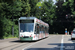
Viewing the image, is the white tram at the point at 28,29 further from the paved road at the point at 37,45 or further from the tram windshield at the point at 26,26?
the paved road at the point at 37,45

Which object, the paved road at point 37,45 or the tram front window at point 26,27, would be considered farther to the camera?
the tram front window at point 26,27

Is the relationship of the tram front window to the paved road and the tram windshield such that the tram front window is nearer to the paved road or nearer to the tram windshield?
the tram windshield

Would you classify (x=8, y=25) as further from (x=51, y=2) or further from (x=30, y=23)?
(x=51, y=2)

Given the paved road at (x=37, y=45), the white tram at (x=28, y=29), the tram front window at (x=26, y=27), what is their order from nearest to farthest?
the paved road at (x=37, y=45) < the white tram at (x=28, y=29) < the tram front window at (x=26, y=27)

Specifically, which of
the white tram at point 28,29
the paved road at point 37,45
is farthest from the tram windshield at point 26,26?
the paved road at point 37,45

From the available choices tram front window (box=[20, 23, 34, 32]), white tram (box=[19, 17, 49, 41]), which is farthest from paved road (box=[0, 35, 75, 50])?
tram front window (box=[20, 23, 34, 32])

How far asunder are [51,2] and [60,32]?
14696mm

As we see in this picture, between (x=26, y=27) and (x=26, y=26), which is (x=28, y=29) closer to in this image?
(x=26, y=27)

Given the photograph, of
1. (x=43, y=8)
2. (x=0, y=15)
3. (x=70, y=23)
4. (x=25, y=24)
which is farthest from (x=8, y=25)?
(x=70, y=23)

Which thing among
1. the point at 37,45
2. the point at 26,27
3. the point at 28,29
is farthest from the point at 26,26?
the point at 37,45

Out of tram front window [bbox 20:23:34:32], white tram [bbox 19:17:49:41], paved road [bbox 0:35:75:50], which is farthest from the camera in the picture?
tram front window [bbox 20:23:34:32]

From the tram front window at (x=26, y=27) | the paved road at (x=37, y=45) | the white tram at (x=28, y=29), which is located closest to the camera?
the paved road at (x=37, y=45)

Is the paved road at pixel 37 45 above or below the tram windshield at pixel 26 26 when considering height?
below

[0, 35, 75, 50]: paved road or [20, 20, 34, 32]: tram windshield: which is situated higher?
[20, 20, 34, 32]: tram windshield
